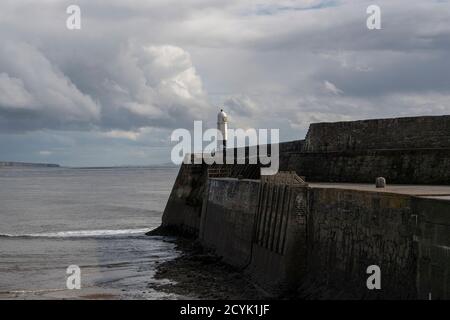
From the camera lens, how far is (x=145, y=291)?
19.4 metres

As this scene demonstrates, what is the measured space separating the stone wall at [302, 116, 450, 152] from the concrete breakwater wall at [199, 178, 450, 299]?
421 cm

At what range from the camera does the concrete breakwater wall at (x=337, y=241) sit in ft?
37.1

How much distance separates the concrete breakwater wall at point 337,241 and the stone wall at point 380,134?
4.21 metres

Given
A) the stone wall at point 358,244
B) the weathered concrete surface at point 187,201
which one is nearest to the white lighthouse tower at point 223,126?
the weathered concrete surface at point 187,201

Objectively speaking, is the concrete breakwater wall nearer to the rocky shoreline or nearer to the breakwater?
the breakwater

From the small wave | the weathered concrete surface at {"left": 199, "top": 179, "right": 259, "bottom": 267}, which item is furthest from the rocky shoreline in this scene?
the small wave

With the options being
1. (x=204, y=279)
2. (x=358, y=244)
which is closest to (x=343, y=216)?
(x=358, y=244)

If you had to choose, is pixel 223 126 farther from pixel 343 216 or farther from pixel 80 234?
pixel 343 216

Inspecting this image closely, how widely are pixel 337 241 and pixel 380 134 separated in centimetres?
832

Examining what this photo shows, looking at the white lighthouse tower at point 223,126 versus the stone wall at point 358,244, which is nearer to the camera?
the stone wall at point 358,244

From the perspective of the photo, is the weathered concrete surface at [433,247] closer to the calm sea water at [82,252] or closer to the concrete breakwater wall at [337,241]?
the concrete breakwater wall at [337,241]

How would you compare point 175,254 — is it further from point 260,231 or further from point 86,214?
point 86,214

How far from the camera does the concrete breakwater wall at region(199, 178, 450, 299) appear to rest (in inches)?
445
